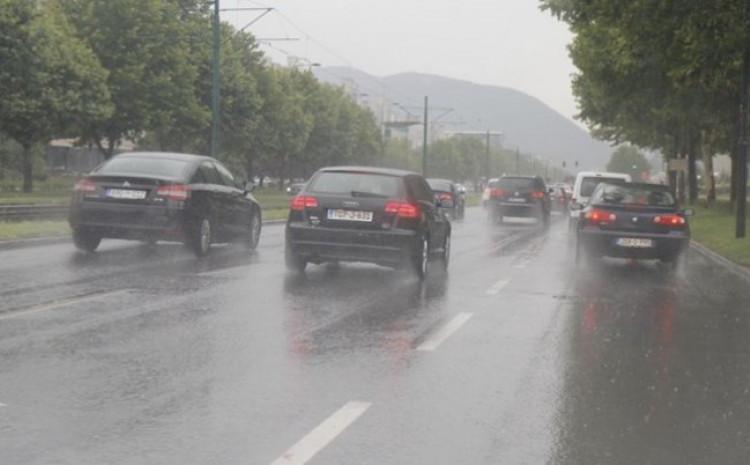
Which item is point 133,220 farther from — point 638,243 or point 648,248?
point 648,248

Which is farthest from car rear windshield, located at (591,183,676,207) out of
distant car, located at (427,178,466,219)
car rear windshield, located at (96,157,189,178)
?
distant car, located at (427,178,466,219)

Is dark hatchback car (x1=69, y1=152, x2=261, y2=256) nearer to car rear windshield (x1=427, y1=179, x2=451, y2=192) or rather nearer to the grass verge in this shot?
the grass verge

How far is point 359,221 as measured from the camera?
Result: 14.1 metres

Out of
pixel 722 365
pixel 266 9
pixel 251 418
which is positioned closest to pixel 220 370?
pixel 251 418

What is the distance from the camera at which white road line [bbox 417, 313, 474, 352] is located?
343 inches

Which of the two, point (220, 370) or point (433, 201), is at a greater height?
point (433, 201)

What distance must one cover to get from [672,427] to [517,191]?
31741 millimetres

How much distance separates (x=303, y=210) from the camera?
47.2 ft

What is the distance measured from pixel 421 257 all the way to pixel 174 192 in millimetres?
4285

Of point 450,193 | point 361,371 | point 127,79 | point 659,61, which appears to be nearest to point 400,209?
point 361,371

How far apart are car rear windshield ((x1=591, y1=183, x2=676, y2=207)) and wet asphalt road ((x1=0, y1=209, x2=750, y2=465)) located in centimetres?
422

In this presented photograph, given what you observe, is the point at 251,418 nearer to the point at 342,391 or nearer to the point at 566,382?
the point at 342,391

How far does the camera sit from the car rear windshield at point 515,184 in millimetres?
37500

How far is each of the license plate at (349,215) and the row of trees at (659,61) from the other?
7604mm
